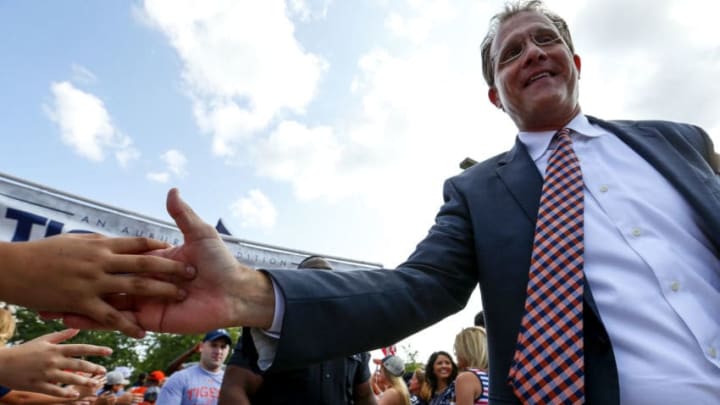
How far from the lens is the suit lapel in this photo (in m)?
1.68

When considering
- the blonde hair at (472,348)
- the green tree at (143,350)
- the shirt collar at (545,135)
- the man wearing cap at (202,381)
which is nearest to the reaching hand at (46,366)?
the shirt collar at (545,135)

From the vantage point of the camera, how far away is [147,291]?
1.15 meters

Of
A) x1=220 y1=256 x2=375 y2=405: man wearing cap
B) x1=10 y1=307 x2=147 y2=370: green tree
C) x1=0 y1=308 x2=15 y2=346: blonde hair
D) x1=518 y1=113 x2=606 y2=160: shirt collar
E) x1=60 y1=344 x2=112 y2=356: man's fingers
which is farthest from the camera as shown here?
x1=10 y1=307 x2=147 y2=370: green tree

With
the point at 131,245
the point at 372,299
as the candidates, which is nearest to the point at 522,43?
the point at 372,299

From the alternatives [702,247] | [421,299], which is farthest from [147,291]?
[702,247]

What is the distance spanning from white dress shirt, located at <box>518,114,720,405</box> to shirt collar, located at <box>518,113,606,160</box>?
14 centimetres

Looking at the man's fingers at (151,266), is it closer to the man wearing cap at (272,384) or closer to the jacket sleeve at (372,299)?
the jacket sleeve at (372,299)

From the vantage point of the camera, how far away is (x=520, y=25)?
7.20 feet

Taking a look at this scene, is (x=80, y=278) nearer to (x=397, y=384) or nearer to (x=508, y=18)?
(x=508, y=18)

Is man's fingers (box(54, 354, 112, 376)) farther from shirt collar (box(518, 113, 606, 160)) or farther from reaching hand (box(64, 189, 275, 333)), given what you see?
shirt collar (box(518, 113, 606, 160))

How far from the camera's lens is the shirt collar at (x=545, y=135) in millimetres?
1931

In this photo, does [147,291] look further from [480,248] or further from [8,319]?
[8,319]

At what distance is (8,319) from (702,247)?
443cm

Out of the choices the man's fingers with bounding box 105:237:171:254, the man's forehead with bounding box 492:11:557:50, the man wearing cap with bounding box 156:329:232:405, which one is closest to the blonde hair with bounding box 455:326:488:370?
the man wearing cap with bounding box 156:329:232:405
